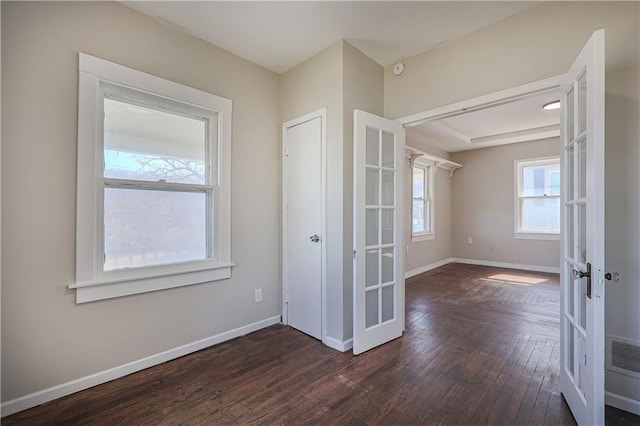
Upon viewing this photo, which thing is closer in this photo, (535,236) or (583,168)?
(583,168)

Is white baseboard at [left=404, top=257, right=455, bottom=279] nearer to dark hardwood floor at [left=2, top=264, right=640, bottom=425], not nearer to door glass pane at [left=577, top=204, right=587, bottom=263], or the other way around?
dark hardwood floor at [left=2, top=264, right=640, bottom=425]

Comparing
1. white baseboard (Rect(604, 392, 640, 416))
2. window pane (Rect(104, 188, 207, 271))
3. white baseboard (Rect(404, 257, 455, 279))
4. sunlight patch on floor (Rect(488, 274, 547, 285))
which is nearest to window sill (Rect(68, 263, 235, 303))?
window pane (Rect(104, 188, 207, 271))

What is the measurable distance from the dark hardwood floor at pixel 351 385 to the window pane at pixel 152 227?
85 centimetres

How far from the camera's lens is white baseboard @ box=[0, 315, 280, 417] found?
1.76 metres

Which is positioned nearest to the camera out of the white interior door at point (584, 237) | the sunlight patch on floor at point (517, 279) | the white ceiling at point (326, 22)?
the white interior door at point (584, 237)

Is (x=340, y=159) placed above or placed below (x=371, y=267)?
above

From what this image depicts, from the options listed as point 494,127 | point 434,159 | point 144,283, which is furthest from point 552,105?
point 144,283

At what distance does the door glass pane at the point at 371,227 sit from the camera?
8.44 ft

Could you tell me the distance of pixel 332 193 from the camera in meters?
2.64

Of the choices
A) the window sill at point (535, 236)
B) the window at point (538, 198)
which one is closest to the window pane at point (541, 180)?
the window at point (538, 198)

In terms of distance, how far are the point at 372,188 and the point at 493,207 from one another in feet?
16.2

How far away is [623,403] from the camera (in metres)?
1.74

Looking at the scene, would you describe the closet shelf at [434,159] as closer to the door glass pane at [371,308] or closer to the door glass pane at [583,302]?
the door glass pane at [371,308]

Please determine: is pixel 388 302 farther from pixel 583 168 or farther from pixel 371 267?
pixel 583 168
